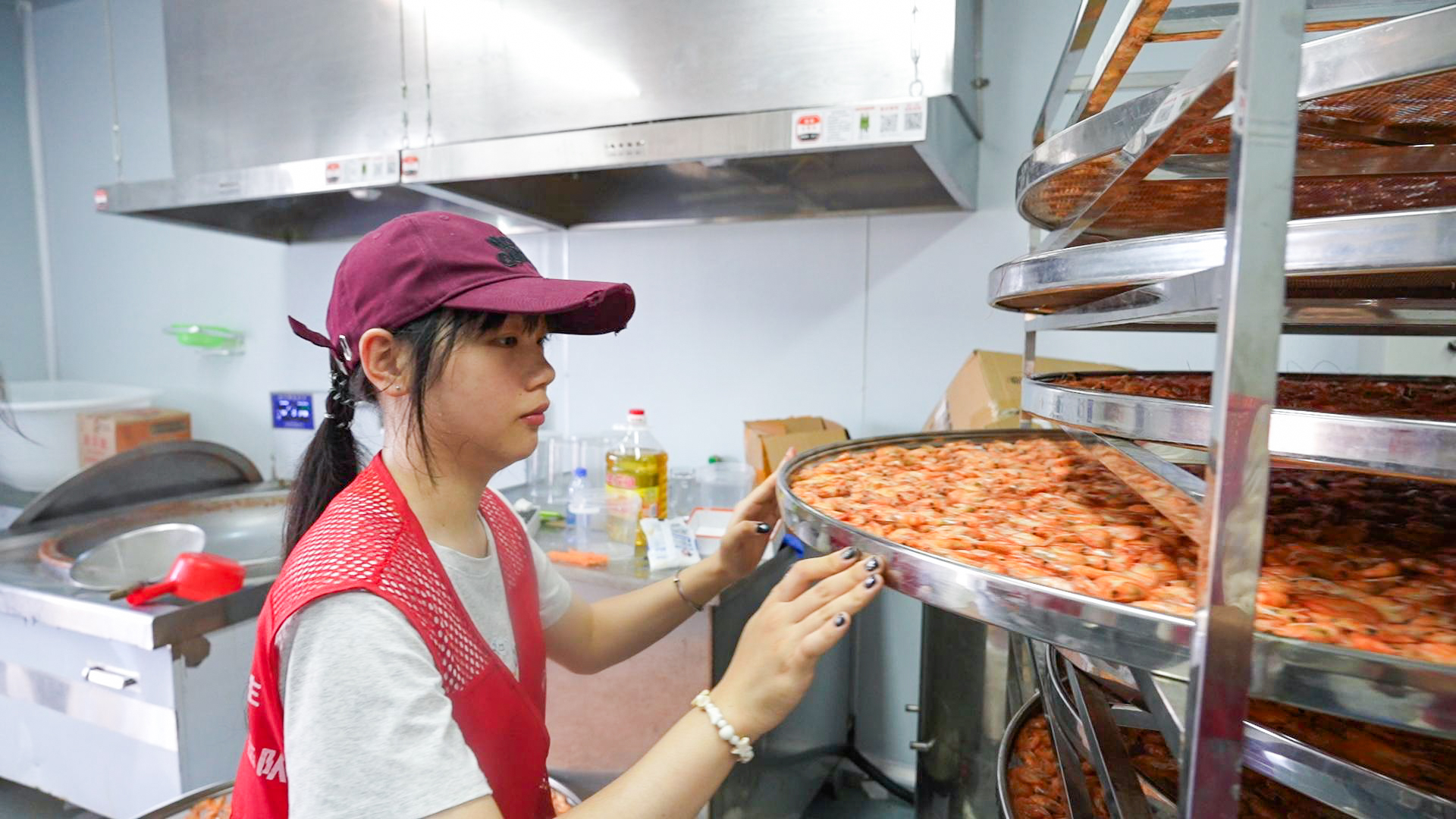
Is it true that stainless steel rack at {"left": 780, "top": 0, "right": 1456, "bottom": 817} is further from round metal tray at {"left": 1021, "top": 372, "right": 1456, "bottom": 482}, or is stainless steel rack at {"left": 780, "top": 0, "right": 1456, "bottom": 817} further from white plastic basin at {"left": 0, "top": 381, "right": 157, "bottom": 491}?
white plastic basin at {"left": 0, "top": 381, "right": 157, "bottom": 491}

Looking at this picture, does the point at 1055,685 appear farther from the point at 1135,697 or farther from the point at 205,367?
the point at 205,367

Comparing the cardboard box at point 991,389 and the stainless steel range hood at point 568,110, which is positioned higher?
the stainless steel range hood at point 568,110

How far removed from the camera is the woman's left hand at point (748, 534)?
45.5 inches

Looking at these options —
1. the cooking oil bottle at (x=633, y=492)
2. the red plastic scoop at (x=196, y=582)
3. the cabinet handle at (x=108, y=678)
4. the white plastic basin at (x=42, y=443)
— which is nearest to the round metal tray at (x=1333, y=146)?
the cooking oil bottle at (x=633, y=492)

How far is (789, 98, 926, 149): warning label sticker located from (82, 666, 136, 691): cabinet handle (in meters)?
2.01

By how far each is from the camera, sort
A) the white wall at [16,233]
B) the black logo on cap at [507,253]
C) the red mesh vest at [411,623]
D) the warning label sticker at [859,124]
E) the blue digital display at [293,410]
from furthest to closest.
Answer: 1. the white wall at [16,233]
2. the blue digital display at [293,410]
3. the warning label sticker at [859,124]
4. the black logo on cap at [507,253]
5. the red mesh vest at [411,623]

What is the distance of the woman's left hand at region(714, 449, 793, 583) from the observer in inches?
45.5

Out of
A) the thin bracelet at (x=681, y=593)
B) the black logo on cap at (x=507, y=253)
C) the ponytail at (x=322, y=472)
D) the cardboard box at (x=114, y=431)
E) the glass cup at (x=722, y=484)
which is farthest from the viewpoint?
the cardboard box at (x=114, y=431)

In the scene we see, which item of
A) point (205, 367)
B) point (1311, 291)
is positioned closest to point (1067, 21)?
point (1311, 291)

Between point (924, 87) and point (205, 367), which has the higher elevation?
point (924, 87)

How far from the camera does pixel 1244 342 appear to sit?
1.20ft

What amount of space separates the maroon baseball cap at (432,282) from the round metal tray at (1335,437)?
1.96ft

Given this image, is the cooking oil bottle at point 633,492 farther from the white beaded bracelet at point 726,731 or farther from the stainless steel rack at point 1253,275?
the stainless steel rack at point 1253,275

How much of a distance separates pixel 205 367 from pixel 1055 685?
389 centimetres
